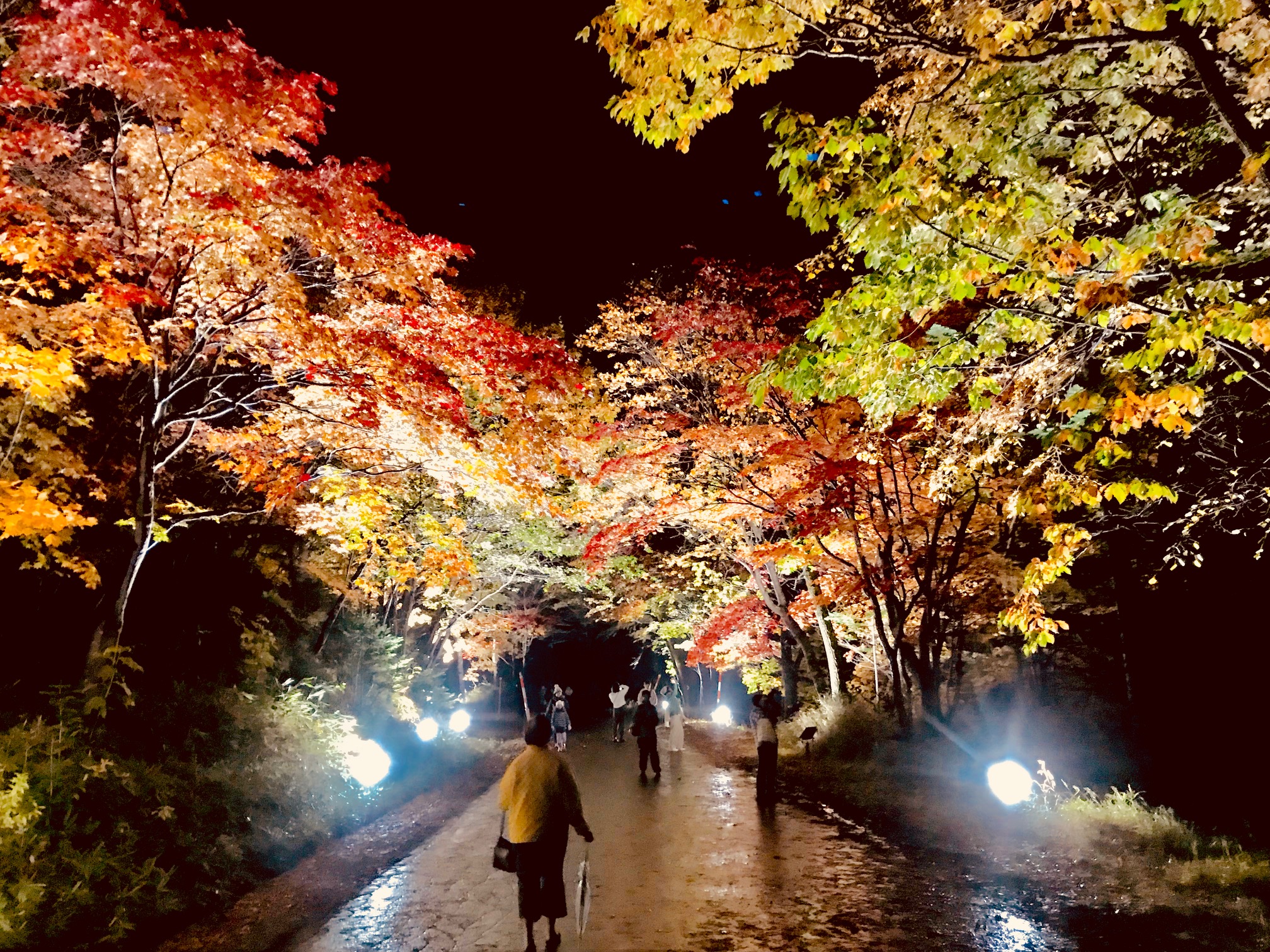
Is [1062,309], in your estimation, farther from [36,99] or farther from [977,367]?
[36,99]

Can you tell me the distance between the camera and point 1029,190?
530cm

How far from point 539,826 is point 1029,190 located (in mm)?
6079

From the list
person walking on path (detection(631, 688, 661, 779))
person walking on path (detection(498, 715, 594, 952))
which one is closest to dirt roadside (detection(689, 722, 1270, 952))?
person walking on path (detection(631, 688, 661, 779))

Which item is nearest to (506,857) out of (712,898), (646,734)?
(712,898)

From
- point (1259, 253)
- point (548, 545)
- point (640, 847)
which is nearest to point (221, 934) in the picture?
point (640, 847)

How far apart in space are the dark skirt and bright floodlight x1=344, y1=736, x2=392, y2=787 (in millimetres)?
6246

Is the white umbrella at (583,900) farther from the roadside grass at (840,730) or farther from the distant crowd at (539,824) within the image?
the roadside grass at (840,730)

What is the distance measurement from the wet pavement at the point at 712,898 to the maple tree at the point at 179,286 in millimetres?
5027

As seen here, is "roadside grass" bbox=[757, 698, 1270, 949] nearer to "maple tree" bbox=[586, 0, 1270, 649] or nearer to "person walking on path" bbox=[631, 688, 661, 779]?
"maple tree" bbox=[586, 0, 1270, 649]

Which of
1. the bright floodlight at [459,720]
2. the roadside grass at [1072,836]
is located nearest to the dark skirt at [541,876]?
the roadside grass at [1072,836]

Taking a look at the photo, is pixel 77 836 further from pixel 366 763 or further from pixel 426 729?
pixel 426 729

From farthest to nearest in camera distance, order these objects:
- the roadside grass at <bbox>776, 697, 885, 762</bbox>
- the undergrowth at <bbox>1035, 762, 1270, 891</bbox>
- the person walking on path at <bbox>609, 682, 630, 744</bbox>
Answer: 1. the person walking on path at <bbox>609, 682, 630, 744</bbox>
2. the roadside grass at <bbox>776, 697, 885, 762</bbox>
3. the undergrowth at <bbox>1035, 762, 1270, 891</bbox>

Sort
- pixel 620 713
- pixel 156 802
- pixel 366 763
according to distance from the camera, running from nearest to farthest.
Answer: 1. pixel 156 802
2. pixel 366 763
3. pixel 620 713

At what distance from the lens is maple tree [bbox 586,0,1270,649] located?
453 cm
